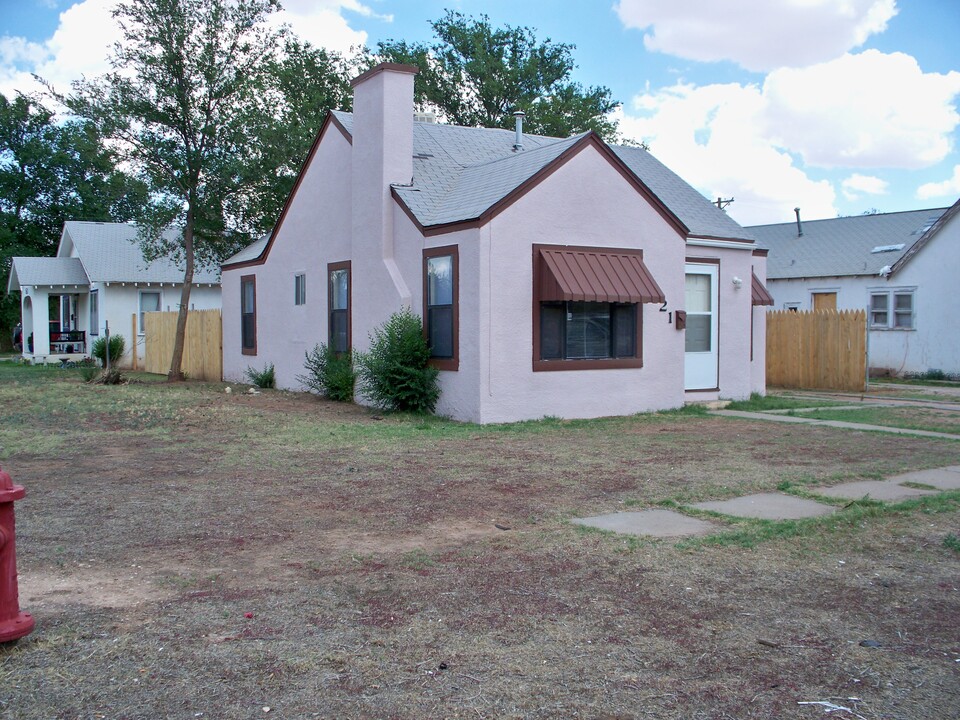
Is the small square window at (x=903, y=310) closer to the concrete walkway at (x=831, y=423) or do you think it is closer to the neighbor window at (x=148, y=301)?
the concrete walkway at (x=831, y=423)

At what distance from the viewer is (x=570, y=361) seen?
14273 mm

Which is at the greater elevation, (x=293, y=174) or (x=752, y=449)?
(x=293, y=174)

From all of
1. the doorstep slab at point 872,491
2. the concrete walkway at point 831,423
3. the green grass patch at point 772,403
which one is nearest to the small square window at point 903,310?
the green grass patch at point 772,403

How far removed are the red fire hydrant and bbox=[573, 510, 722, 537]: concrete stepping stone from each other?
4115mm

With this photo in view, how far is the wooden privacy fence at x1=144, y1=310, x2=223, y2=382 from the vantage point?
79.8ft

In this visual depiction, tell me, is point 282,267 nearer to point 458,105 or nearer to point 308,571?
point 308,571

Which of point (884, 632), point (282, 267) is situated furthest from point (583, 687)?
point (282, 267)

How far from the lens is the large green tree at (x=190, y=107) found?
70.3ft

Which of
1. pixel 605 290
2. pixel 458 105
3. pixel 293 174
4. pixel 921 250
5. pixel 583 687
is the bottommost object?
pixel 583 687

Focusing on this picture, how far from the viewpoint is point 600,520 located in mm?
7254

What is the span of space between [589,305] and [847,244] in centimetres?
1844

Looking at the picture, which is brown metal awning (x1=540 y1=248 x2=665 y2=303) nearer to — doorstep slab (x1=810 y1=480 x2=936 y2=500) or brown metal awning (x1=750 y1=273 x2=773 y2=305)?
brown metal awning (x1=750 y1=273 x2=773 y2=305)

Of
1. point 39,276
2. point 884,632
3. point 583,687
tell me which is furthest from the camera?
point 39,276

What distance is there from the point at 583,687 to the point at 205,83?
21123 millimetres
